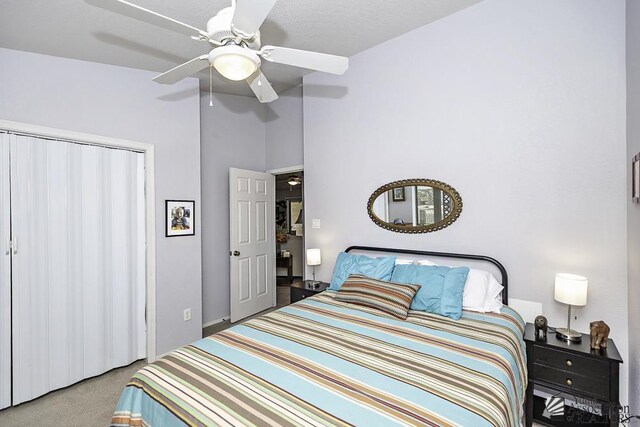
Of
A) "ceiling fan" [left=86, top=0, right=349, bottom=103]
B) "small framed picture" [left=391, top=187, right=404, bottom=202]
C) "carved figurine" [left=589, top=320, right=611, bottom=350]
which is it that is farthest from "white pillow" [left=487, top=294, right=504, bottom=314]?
"ceiling fan" [left=86, top=0, right=349, bottom=103]

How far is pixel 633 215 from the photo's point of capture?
6.37 ft

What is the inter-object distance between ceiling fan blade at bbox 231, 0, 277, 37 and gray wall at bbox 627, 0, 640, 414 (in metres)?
2.09

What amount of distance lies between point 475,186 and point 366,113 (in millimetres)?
1356

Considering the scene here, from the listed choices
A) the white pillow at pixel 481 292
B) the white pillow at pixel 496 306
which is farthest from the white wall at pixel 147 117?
the white pillow at pixel 496 306

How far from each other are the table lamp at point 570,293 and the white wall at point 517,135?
204 millimetres

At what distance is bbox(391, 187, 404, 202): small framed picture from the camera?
10.2ft

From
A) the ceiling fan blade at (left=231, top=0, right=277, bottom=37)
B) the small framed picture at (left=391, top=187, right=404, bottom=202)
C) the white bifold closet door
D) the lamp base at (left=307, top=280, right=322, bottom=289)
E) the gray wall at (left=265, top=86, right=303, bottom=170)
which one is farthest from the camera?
the gray wall at (left=265, top=86, right=303, bottom=170)

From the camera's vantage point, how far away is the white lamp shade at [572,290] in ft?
6.74

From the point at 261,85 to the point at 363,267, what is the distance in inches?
68.9

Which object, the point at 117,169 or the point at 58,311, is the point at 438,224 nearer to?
the point at 117,169

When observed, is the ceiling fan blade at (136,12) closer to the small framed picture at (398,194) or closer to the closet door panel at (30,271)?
the closet door panel at (30,271)

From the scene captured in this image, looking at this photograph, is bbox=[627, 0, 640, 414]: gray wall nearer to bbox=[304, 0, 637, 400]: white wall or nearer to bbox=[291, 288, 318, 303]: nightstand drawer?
bbox=[304, 0, 637, 400]: white wall

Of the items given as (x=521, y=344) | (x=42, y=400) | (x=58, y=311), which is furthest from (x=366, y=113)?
(x=42, y=400)

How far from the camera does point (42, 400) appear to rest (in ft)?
8.59
